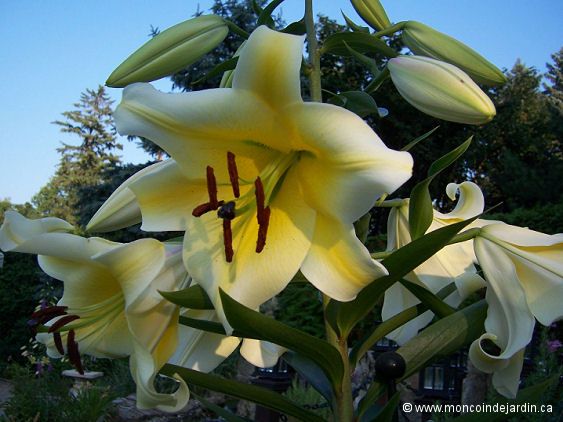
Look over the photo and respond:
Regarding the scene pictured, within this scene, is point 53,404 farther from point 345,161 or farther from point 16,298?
point 16,298

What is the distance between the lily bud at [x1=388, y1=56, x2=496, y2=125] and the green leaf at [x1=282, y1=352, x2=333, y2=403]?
1.25ft

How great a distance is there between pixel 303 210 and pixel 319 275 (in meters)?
0.10

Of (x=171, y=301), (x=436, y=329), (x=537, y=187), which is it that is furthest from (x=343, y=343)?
(x=537, y=187)

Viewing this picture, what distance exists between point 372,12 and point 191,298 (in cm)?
59

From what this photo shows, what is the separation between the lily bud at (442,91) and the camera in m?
0.69

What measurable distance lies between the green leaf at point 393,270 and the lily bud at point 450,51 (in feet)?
0.95

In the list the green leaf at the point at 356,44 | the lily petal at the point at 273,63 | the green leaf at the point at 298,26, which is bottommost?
the lily petal at the point at 273,63

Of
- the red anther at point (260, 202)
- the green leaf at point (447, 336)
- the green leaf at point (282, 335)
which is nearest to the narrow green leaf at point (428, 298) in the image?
the green leaf at point (447, 336)

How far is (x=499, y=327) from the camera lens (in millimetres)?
695

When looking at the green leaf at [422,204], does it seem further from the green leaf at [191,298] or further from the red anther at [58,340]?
the red anther at [58,340]

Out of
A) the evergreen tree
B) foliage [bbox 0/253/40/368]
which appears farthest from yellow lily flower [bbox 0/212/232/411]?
the evergreen tree

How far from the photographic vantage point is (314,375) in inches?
32.2

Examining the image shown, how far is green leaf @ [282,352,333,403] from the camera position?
796mm

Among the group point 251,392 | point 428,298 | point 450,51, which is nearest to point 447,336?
point 428,298
